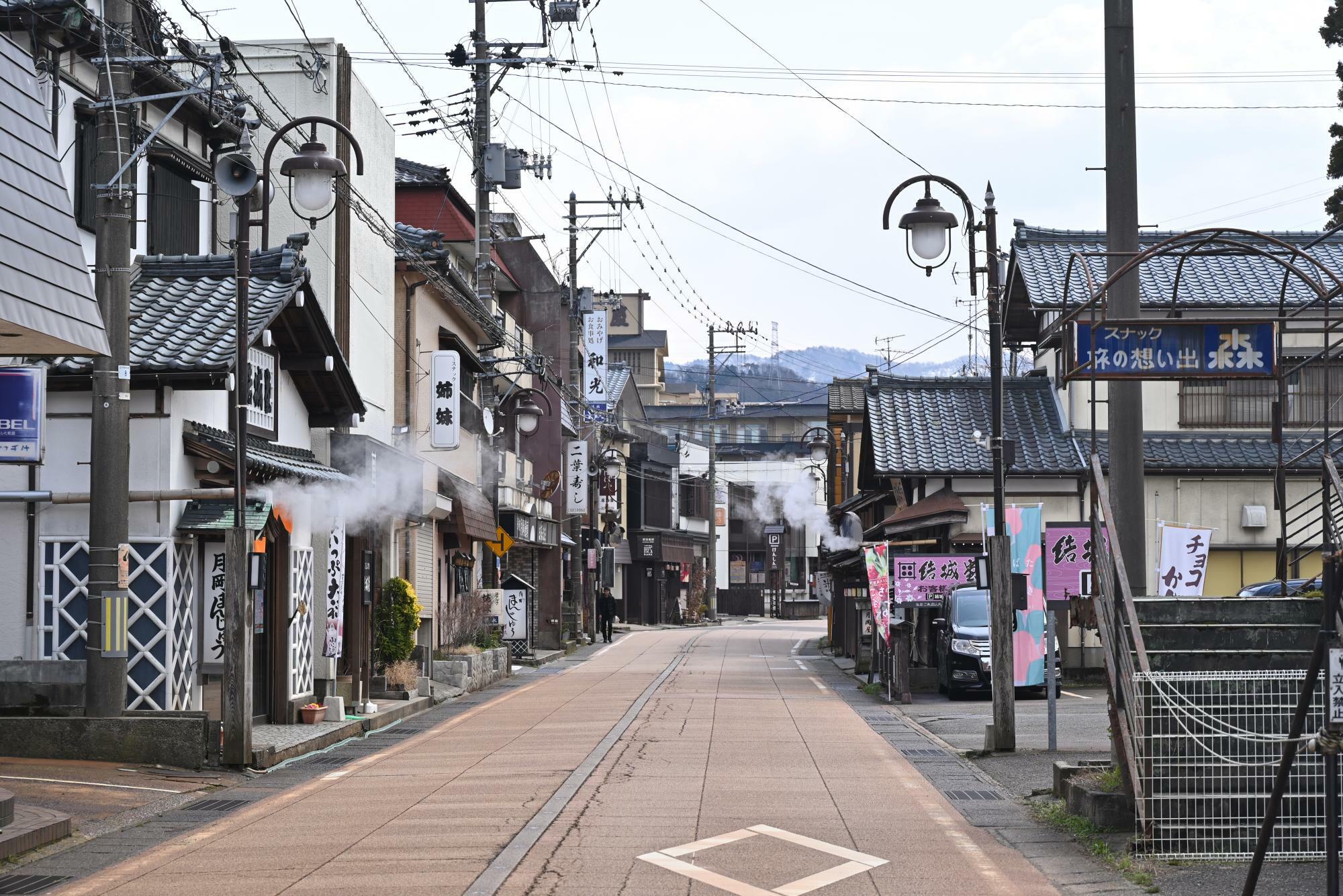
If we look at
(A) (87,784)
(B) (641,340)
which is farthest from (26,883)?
(B) (641,340)

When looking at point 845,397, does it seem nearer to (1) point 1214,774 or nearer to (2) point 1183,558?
(2) point 1183,558

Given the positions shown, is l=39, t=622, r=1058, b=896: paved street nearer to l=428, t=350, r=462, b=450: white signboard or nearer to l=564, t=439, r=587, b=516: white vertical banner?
l=428, t=350, r=462, b=450: white signboard

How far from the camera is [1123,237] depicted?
1229 cm

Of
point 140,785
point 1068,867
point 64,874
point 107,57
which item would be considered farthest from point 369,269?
point 1068,867

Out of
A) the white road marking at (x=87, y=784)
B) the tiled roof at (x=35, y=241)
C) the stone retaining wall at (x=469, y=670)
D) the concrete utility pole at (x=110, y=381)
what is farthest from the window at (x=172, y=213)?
the stone retaining wall at (x=469, y=670)

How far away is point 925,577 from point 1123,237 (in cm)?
1534

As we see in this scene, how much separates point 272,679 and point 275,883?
10.5 metres

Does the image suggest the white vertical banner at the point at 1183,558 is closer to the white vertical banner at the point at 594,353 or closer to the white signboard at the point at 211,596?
the white signboard at the point at 211,596

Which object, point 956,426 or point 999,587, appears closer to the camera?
point 999,587

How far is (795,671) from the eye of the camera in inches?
1396

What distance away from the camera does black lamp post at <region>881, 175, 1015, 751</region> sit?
16828 millimetres

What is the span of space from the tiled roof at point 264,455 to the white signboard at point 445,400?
364 inches

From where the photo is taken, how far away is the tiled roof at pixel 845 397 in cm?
5309

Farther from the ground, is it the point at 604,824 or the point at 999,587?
the point at 999,587
